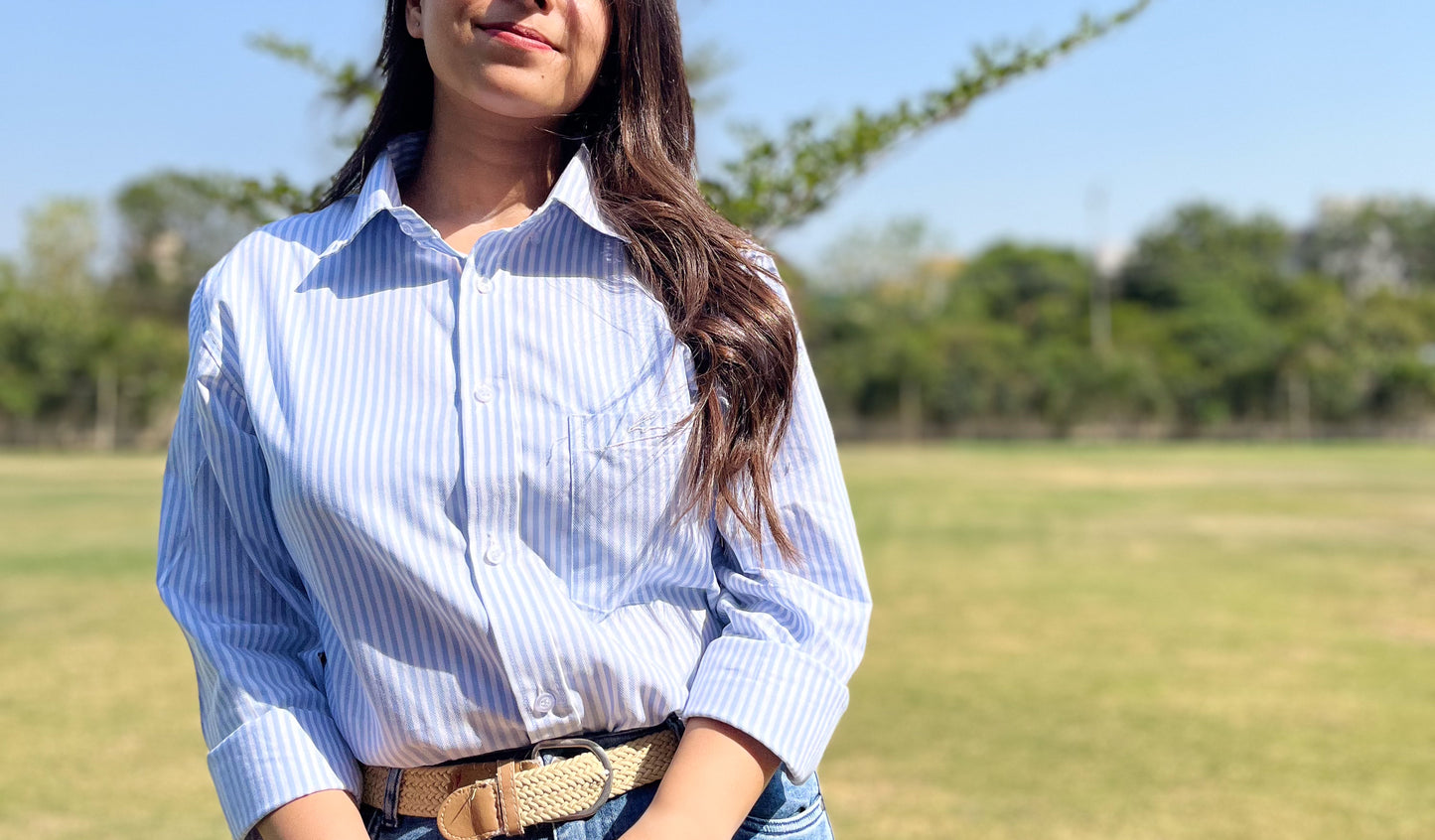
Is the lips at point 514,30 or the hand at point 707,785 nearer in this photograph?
the hand at point 707,785

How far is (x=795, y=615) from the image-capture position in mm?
1109

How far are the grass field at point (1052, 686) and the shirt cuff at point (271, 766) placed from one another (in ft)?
12.0

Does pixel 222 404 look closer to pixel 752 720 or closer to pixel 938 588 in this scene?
pixel 752 720

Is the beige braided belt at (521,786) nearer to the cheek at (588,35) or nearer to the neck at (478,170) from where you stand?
the neck at (478,170)

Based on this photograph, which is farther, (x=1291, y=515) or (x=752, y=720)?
(x=1291, y=515)

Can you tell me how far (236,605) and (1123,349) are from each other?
4281 centimetres

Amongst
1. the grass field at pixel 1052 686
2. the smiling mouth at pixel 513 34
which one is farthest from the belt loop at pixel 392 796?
the grass field at pixel 1052 686

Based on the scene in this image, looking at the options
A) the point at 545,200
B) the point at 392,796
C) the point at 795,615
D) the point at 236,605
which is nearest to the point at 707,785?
the point at 795,615

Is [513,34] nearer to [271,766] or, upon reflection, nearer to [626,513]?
[626,513]

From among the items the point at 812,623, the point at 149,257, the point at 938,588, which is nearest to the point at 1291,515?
the point at 938,588

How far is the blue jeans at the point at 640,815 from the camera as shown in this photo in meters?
1.09

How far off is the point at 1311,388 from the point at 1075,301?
13.3 metres

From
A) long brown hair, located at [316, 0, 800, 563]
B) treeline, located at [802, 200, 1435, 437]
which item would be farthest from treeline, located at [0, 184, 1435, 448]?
long brown hair, located at [316, 0, 800, 563]

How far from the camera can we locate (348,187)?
131 cm
